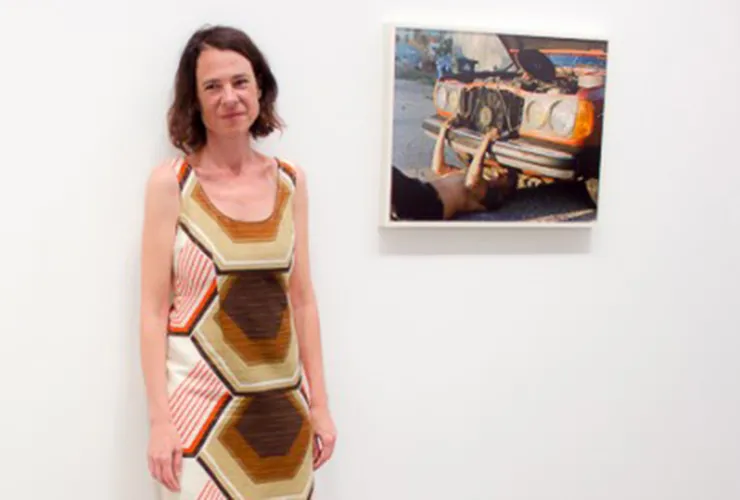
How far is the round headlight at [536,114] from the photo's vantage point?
5.57 ft

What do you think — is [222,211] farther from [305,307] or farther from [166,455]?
[166,455]

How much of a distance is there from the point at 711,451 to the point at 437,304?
0.85 metres

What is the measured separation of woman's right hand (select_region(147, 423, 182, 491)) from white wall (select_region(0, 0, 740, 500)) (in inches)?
7.9

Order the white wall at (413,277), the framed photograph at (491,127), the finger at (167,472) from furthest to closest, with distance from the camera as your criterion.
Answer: the framed photograph at (491,127), the white wall at (413,277), the finger at (167,472)

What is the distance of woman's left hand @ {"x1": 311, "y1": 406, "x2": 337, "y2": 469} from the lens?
1.55 m

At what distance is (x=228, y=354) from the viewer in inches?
55.3

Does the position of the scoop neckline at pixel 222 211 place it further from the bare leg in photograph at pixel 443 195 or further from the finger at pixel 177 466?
the finger at pixel 177 466

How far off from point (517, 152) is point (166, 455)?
93 centimetres

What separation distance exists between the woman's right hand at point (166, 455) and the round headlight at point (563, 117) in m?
0.99

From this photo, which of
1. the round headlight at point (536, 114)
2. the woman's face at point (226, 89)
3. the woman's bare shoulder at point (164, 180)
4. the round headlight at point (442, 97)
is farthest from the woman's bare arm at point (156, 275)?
the round headlight at point (536, 114)

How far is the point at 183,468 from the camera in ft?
4.55

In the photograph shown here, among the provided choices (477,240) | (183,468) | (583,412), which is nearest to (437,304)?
(477,240)

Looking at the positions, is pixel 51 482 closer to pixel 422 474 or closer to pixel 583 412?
pixel 422 474

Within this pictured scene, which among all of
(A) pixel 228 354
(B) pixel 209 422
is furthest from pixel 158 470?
(A) pixel 228 354
